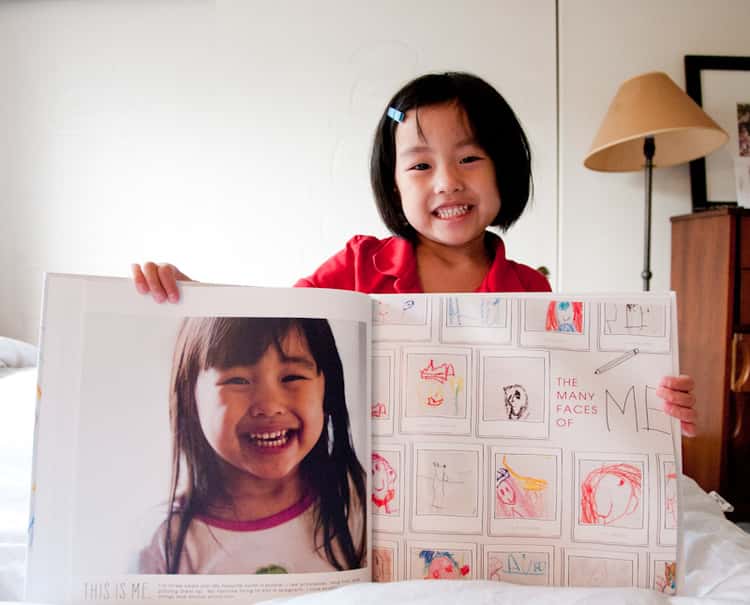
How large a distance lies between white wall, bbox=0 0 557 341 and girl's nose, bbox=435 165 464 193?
84 cm

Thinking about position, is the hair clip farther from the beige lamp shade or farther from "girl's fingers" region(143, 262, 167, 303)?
the beige lamp shade

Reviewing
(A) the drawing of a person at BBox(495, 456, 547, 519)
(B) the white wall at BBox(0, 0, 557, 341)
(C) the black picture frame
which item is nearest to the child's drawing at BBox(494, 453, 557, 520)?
(A) the drawing of a person at BBox(495, 456, 547, 519)

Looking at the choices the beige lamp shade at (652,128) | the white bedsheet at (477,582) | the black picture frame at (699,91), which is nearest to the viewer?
the white bedsheet at (477,582)

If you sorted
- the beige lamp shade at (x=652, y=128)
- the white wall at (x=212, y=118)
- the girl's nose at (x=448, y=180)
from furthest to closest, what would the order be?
the white wall at (x=212, y=118) < the beige lamp shade at (x=652, y=128) < the girl's nose at (x=448, y=180)

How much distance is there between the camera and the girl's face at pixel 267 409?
50cm

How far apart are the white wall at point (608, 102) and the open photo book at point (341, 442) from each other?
1.21 metres

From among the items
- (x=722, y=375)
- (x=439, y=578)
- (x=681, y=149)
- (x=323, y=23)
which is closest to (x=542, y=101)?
(x=681, y=149)

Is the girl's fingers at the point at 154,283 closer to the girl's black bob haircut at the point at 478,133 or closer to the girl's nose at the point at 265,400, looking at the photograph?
the girl's nose at the point at 265,400

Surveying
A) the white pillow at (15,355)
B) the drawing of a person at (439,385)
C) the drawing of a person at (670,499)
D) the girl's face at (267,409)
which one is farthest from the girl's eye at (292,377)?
the white pillow at (15,355)

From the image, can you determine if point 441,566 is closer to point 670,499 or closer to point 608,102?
point 670,499

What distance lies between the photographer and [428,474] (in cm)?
52

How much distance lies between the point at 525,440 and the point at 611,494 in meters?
0.08

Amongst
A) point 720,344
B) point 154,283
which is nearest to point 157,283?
point 154,283

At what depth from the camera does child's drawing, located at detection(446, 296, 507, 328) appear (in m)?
0.54
